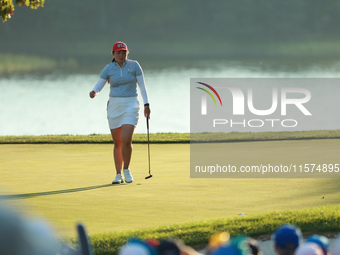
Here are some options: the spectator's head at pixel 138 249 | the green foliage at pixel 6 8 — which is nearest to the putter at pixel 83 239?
the spectator's head at pixel 138 249

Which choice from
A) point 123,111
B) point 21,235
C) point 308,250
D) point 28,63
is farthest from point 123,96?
point 28,63

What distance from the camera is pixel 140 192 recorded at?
8695 millimetres

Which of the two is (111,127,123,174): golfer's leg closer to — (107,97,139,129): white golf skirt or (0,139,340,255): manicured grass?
(107,97,139,129): white golf skirt

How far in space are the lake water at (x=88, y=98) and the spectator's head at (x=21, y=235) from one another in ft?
77.4

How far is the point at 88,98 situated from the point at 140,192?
116 ft

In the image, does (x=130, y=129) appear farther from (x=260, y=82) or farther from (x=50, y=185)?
(x=260, y=82)

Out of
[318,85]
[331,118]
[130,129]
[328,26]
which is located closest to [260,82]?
[318,85]

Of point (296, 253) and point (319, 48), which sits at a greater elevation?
point (319, 48)

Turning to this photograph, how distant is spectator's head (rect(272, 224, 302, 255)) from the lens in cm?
158

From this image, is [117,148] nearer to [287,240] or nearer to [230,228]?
[230,228]

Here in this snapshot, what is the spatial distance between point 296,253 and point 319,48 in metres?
99.7

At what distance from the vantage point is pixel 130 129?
1007 cm

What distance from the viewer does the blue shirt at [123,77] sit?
33.2ft

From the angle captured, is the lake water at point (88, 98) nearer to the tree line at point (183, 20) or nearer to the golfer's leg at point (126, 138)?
the golfer's leg at point (126, 138)
